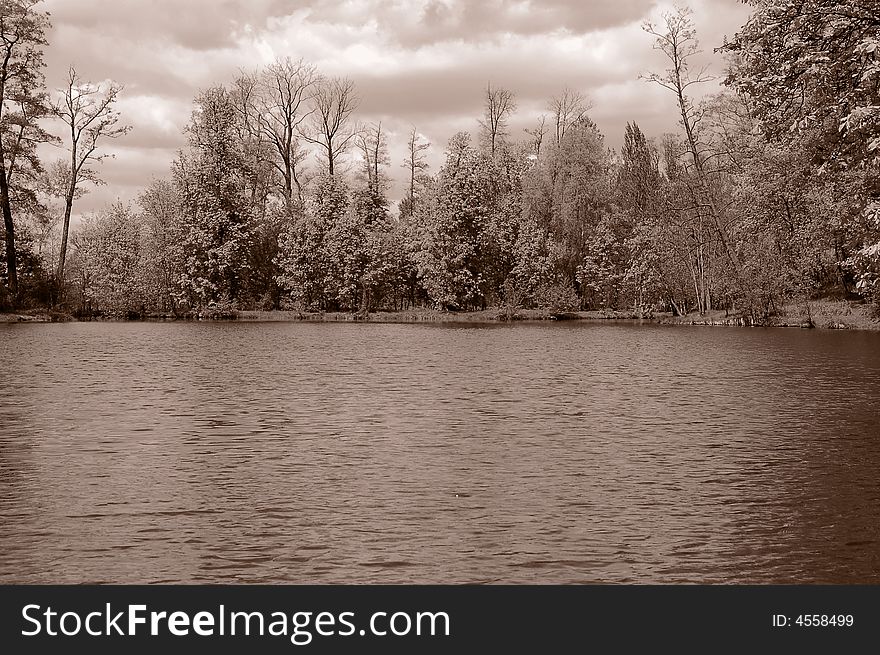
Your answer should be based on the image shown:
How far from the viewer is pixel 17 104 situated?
57.0 m

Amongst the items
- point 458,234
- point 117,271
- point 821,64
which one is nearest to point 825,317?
point 821,64

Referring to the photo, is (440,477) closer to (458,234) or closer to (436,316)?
(436,316)

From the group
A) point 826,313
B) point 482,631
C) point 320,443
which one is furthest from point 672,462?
point 826,313

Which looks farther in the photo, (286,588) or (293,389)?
(293,389)

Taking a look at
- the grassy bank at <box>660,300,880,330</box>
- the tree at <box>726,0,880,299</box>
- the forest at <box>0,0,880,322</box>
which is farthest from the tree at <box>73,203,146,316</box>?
the tree at <box>726,0,880,299</box>

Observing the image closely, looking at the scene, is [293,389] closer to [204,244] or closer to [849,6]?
[849,6]

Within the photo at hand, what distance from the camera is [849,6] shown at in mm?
23172

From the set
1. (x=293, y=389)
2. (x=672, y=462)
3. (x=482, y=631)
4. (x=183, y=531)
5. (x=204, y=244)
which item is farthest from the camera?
(x=204, y=244)

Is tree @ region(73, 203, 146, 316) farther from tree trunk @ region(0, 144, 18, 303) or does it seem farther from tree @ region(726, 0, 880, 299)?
tree @ region(726, 0, 880, 299)

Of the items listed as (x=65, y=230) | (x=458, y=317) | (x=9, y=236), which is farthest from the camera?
(x=458, y=317)

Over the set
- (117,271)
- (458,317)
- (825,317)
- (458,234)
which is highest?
(458,234)

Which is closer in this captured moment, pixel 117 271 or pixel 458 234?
pixel 458 234

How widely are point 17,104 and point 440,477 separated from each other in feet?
178

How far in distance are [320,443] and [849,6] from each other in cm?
1768
